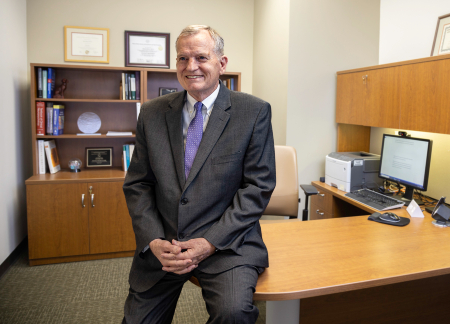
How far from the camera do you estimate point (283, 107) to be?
3295 millimetres

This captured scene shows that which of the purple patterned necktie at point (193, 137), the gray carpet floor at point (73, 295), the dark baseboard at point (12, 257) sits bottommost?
the gray carpet floor at point (73, 295)

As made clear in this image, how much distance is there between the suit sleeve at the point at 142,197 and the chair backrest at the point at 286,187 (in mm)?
1240

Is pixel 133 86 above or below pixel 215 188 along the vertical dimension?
above

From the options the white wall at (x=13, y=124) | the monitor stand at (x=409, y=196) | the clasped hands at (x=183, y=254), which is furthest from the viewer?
the white wall at (x=13, y=124)

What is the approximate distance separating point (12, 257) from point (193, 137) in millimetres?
2573

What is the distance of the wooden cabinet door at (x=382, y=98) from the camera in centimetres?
260

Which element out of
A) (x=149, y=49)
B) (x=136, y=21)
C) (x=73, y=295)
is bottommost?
(x=73, y=295)

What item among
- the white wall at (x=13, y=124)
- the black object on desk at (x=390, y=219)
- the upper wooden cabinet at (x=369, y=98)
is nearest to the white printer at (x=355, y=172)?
the upper wooden cabinet at (x=369, y=98)

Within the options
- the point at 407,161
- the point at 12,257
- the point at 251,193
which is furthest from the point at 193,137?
the point at 12,257

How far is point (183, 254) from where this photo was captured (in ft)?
4.25

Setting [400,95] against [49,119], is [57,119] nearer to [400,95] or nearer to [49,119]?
[49,119]

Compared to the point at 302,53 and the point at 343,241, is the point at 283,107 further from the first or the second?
the point at 343,241

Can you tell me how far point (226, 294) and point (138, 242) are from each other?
1.43ft

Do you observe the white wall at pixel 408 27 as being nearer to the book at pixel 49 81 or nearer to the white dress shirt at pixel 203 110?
the white dress shirt at pixel 203 110
